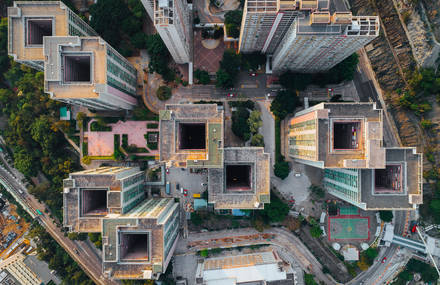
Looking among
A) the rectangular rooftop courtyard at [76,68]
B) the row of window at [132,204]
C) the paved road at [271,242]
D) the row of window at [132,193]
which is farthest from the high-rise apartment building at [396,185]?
the rectangular rooftop courtyard at [76,68]

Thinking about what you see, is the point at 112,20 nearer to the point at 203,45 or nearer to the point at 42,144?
the point at 203,45

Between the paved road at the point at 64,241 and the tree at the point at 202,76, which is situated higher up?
the tree at the point at 202,76

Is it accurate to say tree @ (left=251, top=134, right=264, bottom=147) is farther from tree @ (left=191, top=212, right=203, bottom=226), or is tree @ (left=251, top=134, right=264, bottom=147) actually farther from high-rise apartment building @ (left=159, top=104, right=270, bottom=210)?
tree @ (left=191, top=212, right=203, bottom=226)

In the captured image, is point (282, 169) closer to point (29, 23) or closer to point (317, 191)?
point (317, 191)

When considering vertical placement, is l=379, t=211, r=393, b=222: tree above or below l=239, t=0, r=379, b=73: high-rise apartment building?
below

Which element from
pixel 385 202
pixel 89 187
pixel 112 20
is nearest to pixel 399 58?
pixel 385 202

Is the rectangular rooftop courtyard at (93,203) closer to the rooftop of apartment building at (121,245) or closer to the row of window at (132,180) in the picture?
the rooftop of apartment building at (121,245)

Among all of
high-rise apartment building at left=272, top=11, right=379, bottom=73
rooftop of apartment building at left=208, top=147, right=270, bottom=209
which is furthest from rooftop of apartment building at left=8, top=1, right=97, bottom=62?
high-rise apartment building at left=272, top=11, right=379, bottom=73

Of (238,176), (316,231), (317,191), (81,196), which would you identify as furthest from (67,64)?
(316,231)
